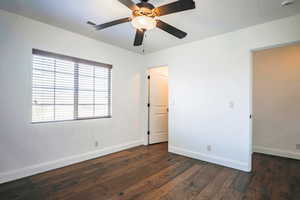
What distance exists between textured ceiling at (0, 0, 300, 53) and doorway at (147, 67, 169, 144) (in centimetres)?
161

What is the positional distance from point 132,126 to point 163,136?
45.6 inches

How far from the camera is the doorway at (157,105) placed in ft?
14.5

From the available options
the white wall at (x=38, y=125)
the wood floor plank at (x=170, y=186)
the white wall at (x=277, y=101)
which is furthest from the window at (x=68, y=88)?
the white wall at (x=277, y=101)

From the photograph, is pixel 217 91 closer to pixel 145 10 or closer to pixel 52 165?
pixel 145 10

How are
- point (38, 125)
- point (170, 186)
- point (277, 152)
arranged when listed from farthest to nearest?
point (277, 152)
point (38, 125)
point (170, 186)

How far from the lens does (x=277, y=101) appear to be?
11.7 feet

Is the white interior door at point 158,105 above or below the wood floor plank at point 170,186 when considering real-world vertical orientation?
above

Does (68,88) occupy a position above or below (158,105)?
above

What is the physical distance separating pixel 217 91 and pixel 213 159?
1370 mm

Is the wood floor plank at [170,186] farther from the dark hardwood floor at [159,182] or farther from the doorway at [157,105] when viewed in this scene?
the doorway at [157,105]

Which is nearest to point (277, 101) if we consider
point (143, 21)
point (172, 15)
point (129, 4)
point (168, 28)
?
point (172, 15)

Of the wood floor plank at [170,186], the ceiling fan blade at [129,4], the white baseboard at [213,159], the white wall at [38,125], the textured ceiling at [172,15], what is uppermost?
the textured ceiling at [172,15]

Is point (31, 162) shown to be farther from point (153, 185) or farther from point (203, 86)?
point (203, 86)

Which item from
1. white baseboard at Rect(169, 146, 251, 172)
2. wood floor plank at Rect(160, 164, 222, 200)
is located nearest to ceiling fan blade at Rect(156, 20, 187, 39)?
wood floor plank at Rect(160, 164, 222, 200)
